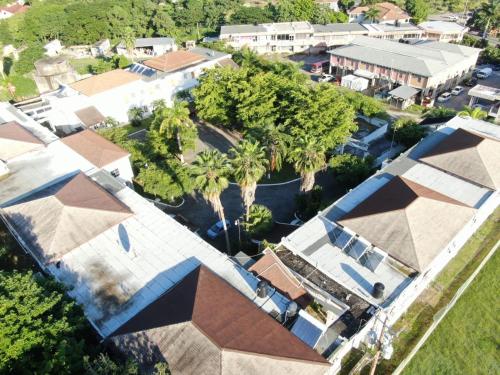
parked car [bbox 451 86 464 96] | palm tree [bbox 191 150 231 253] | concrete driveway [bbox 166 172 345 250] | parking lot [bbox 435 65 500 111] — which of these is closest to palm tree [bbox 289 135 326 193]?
concrete driveway [bbox 166 172 345 250]

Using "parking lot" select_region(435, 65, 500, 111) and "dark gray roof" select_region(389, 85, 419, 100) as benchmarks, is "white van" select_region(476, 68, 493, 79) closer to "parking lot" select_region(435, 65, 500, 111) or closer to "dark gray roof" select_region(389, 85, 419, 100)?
"parking lot" select_region(435, 65, 500, 111)

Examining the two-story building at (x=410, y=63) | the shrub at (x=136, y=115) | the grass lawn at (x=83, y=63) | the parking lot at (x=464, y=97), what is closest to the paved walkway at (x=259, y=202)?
the shrub at (x=136, y=115)

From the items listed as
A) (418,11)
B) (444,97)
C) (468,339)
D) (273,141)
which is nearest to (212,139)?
(273,141)

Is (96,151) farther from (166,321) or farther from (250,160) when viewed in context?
(166,321)

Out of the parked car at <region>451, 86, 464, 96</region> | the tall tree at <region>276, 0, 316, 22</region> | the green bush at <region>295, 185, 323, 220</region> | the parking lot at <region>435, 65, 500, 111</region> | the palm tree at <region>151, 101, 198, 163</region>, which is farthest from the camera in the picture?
the tall tree at <region>276, 0, 316, 22</region>

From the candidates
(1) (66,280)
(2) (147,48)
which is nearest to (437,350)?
(1) (66,280)

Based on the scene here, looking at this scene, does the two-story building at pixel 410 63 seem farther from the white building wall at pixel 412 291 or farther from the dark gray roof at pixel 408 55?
the white building wall at pixel 412 291
